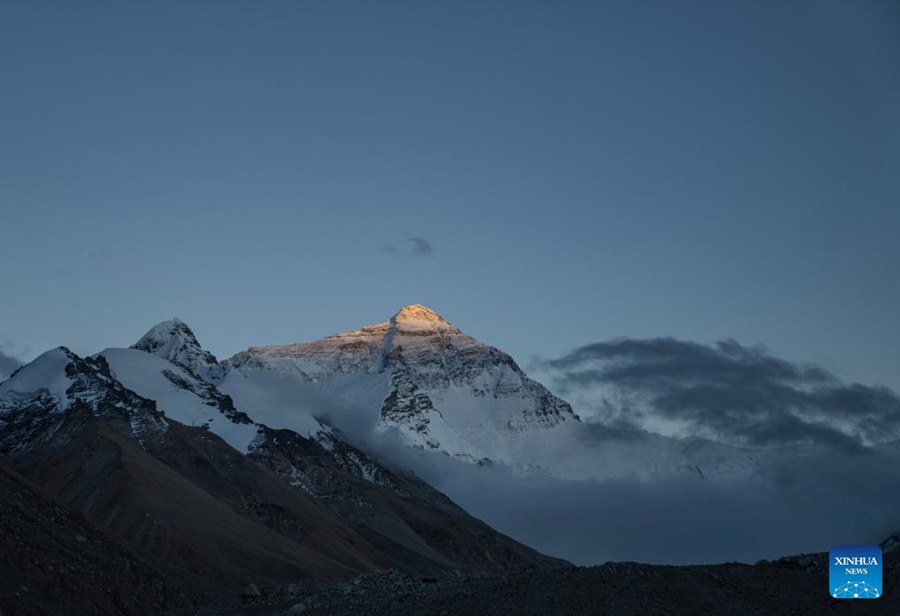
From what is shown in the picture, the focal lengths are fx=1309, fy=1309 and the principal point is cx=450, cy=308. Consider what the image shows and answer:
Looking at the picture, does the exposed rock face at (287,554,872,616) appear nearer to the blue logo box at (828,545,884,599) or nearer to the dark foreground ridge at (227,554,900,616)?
the dark foreground ridge at (227,554,900,616)

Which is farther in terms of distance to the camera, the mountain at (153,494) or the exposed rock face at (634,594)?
the mountain at (153,494)

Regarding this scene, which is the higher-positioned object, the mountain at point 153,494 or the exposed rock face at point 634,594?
the mountain at point 153,494

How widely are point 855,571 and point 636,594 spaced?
9554 mm

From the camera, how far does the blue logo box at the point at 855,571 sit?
4641cm

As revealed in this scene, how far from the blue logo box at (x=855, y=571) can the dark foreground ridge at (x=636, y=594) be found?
3267mm

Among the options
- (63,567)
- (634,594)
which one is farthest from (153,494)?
(634,594)

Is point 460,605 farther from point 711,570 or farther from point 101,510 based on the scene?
point 101,510

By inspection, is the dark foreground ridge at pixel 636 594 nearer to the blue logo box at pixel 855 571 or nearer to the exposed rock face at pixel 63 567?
the blue logo box at pixel 855 571

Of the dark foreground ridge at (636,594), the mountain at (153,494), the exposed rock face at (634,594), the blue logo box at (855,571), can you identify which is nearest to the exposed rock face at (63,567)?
the mountain at (153,494)

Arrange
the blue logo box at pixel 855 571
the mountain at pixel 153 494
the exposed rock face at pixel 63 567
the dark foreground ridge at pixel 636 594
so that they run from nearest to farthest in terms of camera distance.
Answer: the blue logo box at pixel 855 571 < the dark foreground ridge at pixel 636 594 < the exposed rock face at pixel 63 567 < the mountain at pixel 153 494

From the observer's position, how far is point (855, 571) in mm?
48469

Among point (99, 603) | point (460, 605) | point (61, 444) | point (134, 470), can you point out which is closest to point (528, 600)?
point (460, 605)

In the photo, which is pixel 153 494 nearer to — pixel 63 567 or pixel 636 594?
pixel 63 567

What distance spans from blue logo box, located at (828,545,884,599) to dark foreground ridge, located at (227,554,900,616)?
3.27 metres
